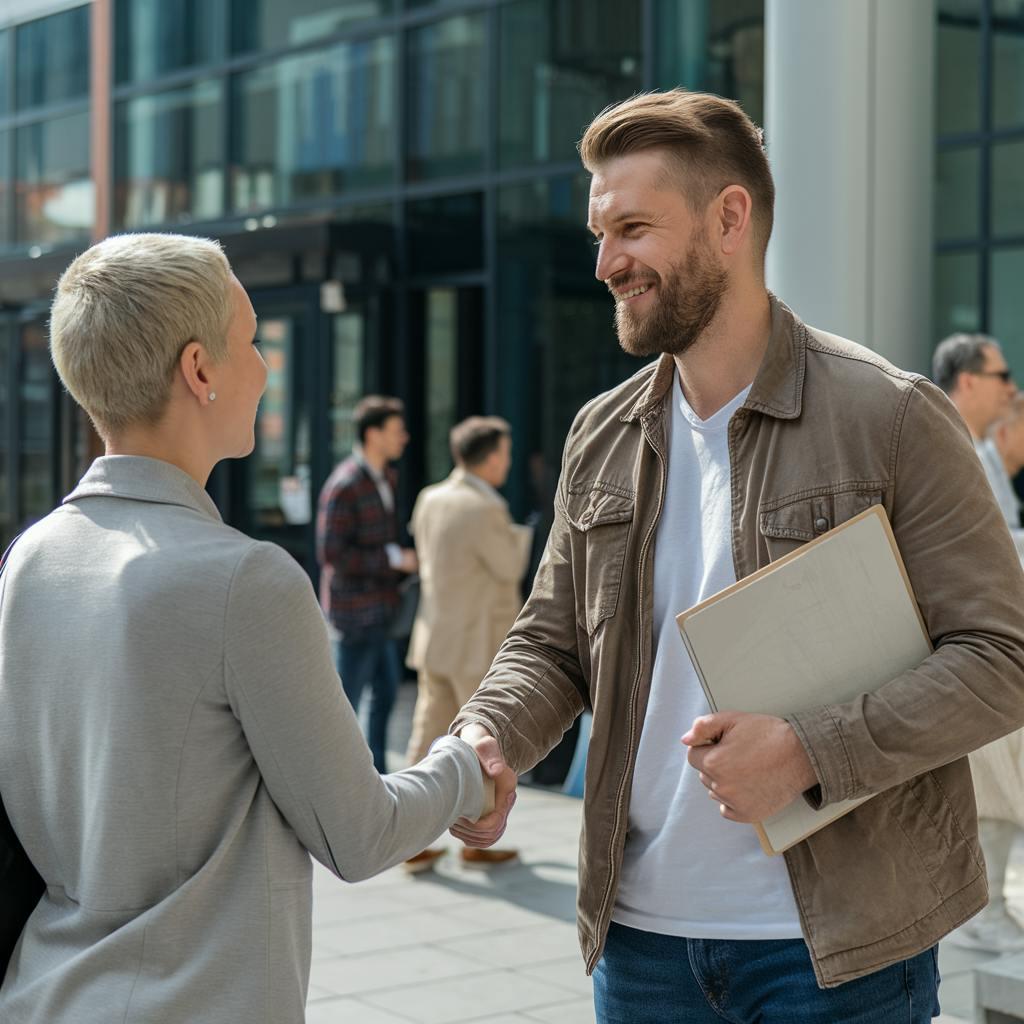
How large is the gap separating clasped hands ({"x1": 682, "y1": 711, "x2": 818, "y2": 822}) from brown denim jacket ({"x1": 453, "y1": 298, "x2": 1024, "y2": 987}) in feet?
0.09

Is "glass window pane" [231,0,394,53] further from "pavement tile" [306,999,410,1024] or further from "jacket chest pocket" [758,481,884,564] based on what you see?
"jacket chest pocket" [758,481,884,564]

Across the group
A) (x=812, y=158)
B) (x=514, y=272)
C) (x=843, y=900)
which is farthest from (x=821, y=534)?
(x=514, y=272)

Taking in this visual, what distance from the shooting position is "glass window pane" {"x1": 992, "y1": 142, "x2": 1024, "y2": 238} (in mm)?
10641

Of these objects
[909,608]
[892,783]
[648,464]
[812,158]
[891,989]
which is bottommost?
[891,989]

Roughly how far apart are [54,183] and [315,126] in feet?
14.4

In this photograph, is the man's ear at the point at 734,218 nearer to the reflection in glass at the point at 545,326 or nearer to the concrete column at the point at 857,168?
the concrete column at the point at 857,168

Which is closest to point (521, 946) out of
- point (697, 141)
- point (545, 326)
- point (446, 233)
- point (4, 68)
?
point (697, 141)

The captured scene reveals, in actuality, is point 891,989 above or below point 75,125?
below

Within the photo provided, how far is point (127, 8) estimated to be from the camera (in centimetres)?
1580

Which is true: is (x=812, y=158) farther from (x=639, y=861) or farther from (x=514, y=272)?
(x=514, y=272)

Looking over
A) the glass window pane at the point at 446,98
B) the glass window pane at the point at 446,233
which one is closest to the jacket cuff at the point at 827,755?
the glass window pane at the point at 446,233

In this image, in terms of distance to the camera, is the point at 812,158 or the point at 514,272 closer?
the point at 812,158

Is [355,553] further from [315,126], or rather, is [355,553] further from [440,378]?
[315,126]

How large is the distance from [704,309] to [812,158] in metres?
2.04
